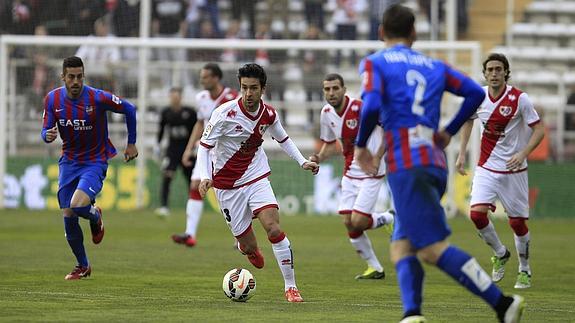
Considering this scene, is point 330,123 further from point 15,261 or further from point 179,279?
point 15,261

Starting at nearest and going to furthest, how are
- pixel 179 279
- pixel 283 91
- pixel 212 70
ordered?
pixel 179 279 < pixel 212 70 < pixel 283 91

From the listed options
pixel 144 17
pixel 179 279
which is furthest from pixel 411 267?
pixel 144 17

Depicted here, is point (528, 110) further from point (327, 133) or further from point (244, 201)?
point (244, 201)

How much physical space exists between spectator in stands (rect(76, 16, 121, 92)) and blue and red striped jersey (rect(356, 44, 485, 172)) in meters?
18.7

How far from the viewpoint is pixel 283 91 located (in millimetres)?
25656

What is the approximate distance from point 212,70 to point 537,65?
1244 centimetres

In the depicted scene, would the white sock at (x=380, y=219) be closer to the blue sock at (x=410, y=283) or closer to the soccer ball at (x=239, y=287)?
the soccer ball at (x=239, y=287)

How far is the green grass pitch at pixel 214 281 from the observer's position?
951cm

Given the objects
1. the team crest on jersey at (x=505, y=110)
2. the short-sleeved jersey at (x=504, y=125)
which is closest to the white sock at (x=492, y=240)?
the short-sleeved jersey at (x=504, y=125)

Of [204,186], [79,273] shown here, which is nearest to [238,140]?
[204,186]

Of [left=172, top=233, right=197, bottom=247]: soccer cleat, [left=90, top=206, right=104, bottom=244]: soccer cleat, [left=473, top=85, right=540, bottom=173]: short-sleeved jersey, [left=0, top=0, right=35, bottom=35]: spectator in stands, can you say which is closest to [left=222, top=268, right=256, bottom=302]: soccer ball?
[left=90, top=206, right=104, bottom=244]: soccer cleat

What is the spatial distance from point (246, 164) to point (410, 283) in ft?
12.6

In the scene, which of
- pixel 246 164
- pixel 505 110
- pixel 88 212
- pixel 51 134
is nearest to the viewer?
pixel 246 164

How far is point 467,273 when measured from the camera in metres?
7.75
